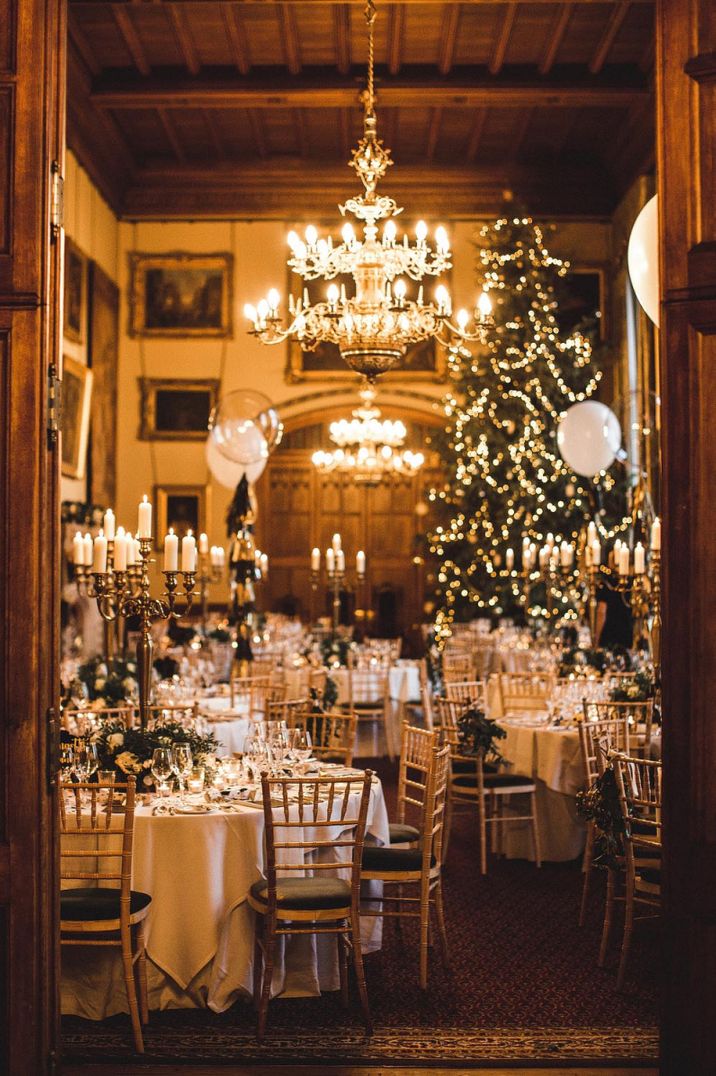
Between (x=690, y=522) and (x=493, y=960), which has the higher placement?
(x=690, y=522)

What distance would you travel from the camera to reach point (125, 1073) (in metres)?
4.04

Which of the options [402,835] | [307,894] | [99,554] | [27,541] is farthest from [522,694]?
[27,541]

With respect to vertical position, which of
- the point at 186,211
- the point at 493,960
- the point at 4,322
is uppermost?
the point at 186,211

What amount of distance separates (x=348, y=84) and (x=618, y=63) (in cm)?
316

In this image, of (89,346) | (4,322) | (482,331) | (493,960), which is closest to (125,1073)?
(493,960)

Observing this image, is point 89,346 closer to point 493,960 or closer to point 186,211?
point 186,211

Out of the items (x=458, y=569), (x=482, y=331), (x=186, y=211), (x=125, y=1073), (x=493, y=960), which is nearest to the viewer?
(x=125, y=1073)

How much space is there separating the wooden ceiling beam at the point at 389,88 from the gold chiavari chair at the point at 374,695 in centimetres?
695

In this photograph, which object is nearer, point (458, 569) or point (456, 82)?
point (456, 82)

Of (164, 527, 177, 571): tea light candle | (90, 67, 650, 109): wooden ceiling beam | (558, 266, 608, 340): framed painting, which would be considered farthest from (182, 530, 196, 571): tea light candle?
(558, 266, 608, 340): framed painting

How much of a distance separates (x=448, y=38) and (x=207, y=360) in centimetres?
589

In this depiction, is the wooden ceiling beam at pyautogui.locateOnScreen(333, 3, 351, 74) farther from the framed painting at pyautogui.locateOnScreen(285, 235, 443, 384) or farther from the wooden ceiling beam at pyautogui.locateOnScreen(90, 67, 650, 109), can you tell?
the framed painting at pyautogui.locateOnScreen(285, 235, 443, 384)

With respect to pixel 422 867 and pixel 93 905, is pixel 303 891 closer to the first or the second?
pixel 422 867

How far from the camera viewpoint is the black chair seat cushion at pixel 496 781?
7273 millimetres
